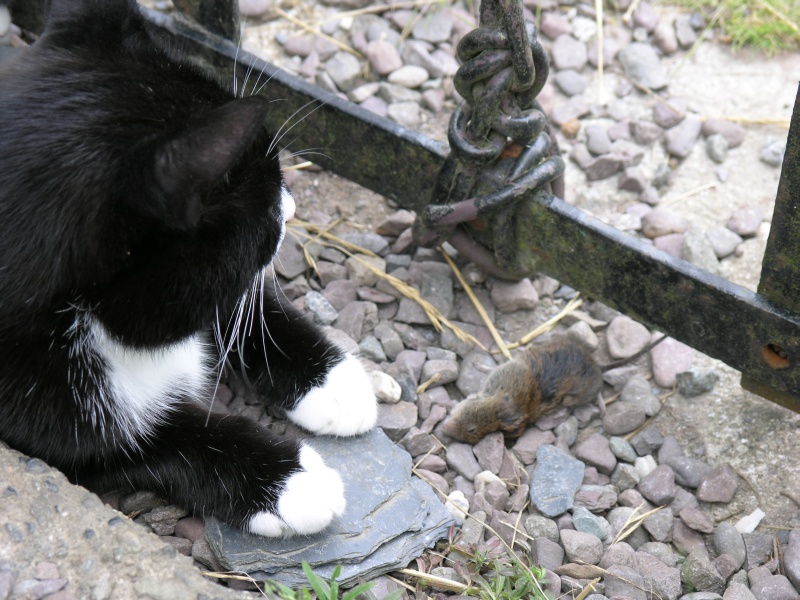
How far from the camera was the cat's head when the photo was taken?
4.51 feet

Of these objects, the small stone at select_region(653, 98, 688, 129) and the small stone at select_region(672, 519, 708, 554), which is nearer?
the small stone at select_region(672, 519, 708, 554)

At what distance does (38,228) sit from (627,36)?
229cm

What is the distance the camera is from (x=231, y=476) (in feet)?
5.77

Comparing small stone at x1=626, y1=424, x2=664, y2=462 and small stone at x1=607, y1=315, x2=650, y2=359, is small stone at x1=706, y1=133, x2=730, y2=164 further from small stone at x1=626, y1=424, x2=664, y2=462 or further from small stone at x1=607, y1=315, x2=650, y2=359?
small stone at x1=626, y1=424, x2=664, y2=462

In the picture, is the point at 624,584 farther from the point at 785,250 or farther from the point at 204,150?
the point at 204,150

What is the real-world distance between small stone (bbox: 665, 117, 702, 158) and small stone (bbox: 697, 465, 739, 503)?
1.16 m

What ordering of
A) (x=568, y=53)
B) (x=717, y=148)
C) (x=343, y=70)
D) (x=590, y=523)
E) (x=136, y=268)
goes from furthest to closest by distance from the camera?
(x=568, y=53)
(x=343, y=70)
(x=717, y=148)
(x=590, y=523)
(x=136, y=268)

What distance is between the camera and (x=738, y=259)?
2.51 m

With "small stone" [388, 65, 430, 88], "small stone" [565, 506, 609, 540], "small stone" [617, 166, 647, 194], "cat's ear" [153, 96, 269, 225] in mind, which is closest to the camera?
"cat's ear" [153, 96, 269, 225]

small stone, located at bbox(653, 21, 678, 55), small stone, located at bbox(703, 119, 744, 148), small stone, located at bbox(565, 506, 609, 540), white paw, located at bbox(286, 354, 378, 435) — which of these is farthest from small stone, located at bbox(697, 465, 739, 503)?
small stone, located at bbox(653, 21, 678, 55)

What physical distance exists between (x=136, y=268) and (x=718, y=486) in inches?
51.3

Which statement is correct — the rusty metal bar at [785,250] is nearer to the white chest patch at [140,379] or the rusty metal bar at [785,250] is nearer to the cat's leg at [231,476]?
the cat's leg at [231,476]

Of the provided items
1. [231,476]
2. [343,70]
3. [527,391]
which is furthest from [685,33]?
[231,476]

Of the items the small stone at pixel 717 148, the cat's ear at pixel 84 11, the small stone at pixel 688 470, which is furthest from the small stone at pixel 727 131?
the cat's ear at pixel 84 11
